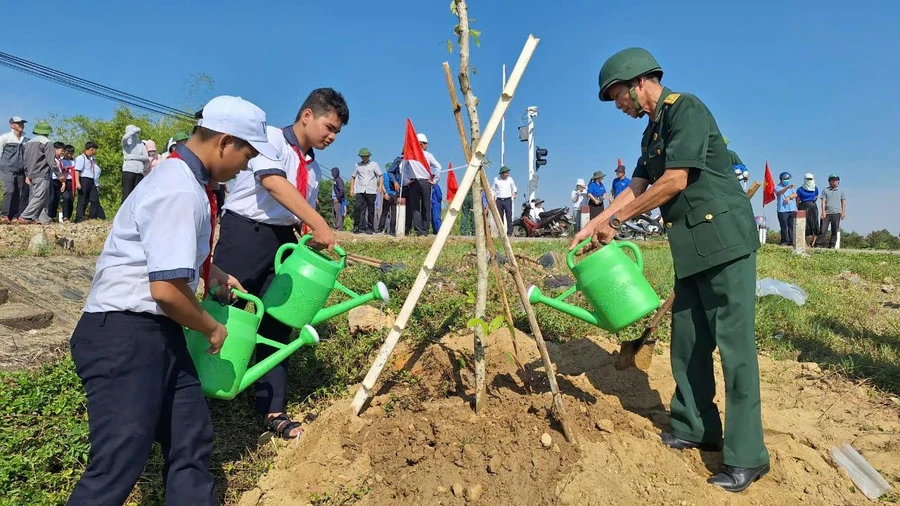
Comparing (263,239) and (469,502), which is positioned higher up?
(263,239)

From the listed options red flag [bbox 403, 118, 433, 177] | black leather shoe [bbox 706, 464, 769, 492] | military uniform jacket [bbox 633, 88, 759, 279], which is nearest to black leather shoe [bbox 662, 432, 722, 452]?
black leather shoe [bbox 706, 464, 769, 492]

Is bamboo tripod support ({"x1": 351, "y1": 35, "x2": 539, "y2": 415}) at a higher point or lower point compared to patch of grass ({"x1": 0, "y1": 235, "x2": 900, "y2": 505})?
higher

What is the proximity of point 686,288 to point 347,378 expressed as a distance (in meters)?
1.99

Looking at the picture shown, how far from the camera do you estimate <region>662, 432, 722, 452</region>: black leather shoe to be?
9.02ft

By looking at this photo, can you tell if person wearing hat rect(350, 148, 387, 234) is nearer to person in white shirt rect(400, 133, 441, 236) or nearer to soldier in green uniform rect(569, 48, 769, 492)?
person in white shirt rect(400, 133, 441, 236)

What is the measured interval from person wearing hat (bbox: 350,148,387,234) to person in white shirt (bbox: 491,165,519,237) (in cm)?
263

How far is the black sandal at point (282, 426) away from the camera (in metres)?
2.90

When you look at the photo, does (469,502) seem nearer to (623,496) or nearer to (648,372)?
(623,496)

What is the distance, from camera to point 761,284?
18.5 feet

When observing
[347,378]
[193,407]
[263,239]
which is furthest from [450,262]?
[193,407]

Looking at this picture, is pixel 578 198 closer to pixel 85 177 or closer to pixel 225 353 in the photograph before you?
pixel 85 177

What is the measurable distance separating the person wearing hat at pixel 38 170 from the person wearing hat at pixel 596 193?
34.7 feet

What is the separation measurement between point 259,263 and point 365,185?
8.73 meters

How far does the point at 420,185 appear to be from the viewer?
1069cm
